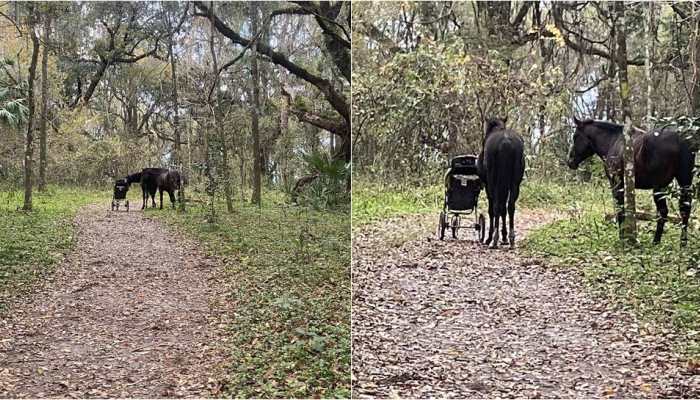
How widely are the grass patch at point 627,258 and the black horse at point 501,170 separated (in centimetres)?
19

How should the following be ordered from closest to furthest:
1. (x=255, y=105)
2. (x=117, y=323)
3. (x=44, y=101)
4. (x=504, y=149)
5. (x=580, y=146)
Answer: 1. (x=117, y=323)
2. (x=44, y=101)
3. (x=255, y=105)
4. (x=504, y=149)
5. (x=580, y=146)

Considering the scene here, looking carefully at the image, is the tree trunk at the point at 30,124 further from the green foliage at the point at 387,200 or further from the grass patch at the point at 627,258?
the grass patch at the point at 627,258

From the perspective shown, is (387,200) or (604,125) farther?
(604,125)

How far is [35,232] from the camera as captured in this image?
3.04 meters

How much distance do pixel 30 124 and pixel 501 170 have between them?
7.21 feet

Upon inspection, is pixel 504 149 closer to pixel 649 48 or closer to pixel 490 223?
pixel 490 223

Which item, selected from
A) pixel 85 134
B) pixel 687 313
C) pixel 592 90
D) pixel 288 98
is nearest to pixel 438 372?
pixel 687 313

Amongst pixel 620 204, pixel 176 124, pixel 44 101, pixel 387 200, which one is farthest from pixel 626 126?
pixel 44 101

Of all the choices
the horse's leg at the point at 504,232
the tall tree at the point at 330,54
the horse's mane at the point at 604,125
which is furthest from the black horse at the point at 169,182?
the horse's mane at the point at 604,125

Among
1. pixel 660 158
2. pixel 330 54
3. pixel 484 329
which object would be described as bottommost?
pixel 484 329

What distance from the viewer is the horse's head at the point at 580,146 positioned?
11.3 feet

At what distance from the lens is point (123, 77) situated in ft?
10.3

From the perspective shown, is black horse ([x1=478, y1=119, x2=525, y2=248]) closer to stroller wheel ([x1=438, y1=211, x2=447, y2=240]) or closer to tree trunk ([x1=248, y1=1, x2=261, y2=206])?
stroller wheel ([x1=438, y1=211, x2=447, y2=240])

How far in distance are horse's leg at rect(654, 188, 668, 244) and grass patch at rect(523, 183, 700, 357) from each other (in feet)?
0.09
